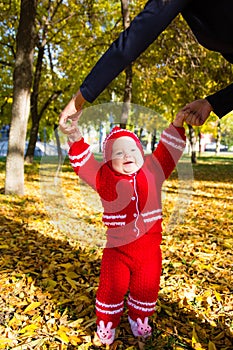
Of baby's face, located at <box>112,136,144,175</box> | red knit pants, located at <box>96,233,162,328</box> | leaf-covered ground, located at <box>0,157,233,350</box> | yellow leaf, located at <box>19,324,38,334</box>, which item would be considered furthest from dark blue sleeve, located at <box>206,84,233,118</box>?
yellow leaf, located at <box>19,324,38,334</box>

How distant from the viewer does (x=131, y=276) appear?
2.67m

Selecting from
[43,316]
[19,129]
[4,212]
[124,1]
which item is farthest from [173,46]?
[43,316]

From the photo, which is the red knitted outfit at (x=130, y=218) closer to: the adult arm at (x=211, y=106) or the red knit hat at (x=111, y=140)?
the red knit hat at (x=111, y=140)

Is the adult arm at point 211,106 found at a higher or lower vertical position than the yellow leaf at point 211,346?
higher

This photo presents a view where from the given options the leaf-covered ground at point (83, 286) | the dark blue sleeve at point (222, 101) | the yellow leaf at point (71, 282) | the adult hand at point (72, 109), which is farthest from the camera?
the yellow leaf at point (71, 282)

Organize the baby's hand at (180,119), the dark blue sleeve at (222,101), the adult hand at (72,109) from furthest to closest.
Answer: the baby's hand at (180,119) → the dark blue sleeve at (222,101) → the adult hand at (72,109)

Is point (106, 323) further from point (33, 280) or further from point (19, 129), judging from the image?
point (19, 129)

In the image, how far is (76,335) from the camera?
285 centimetres

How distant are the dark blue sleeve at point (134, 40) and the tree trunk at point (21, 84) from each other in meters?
6.53

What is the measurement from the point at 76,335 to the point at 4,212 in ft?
13.7

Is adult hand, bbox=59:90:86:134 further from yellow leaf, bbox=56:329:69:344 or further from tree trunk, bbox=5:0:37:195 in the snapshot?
tree trunk, bbox=5:0:37:195

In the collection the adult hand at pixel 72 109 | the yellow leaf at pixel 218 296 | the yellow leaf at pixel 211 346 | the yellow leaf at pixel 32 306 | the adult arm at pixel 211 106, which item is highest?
the adult arm at pixel 211 106

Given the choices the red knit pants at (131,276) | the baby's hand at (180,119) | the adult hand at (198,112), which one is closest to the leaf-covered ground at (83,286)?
the red knit pants at (131,276)

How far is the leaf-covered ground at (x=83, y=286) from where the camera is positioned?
2.84 meters
